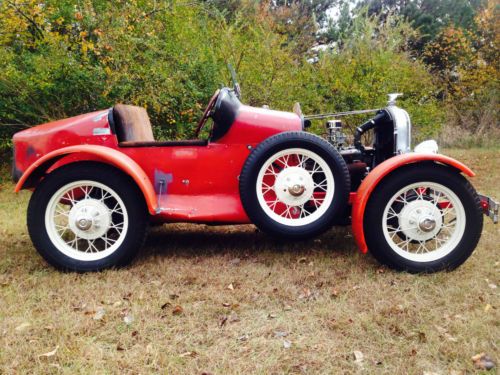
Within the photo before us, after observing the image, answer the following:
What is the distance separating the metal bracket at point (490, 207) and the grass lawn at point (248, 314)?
457mm

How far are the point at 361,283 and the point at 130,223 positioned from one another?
1820mm

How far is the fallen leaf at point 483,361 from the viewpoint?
2383mm

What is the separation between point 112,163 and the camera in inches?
146

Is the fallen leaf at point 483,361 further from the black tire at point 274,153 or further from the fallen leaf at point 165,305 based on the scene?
the fallen leaf at point 165,305

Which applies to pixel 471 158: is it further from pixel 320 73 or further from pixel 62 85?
pixel 62 85

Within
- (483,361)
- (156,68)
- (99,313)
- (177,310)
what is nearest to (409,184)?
(483,361)

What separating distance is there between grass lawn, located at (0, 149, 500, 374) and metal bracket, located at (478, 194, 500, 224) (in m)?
0.46

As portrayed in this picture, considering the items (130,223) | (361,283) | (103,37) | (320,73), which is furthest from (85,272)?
(320,73)

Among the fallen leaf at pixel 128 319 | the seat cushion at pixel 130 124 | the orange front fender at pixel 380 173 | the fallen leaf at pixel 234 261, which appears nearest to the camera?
the fallen leaf at pixel 128 319

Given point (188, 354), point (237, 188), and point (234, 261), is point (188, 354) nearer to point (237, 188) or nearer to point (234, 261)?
point (234, 261)

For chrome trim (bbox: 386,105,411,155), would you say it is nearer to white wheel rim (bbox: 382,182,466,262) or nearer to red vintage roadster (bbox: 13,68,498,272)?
red vintage roadster (bbox: 13,68,498,272)

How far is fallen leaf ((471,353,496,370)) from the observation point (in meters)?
2.38

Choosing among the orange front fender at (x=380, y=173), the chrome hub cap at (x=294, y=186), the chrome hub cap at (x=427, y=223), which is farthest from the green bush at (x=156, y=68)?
the chrome hub cap at (x=427, y=223)

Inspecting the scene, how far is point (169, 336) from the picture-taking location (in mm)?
2740
